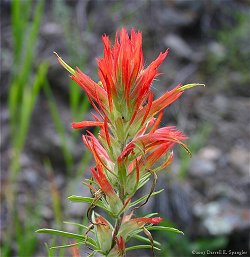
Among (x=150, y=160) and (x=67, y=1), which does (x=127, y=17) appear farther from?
(x=150, y=160)

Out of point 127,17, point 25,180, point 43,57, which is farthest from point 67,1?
point 25,180

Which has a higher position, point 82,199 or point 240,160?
point 240,160

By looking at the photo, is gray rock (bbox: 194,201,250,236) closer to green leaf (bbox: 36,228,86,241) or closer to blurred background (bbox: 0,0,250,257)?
blurred background (bbox: 0,0,250,257)

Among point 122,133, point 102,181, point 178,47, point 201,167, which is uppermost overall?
point 178,47

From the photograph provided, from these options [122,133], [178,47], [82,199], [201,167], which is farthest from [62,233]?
[178,47]

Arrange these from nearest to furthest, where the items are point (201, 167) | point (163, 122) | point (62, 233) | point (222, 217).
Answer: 1. point (62, 233)
2. point (222, 217)
3. point (201, 167)
4. point (163, 122)

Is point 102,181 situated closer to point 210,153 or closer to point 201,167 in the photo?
point 201,167
